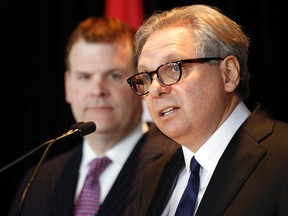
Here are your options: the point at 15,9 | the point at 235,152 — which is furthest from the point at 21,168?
the point at 235,152

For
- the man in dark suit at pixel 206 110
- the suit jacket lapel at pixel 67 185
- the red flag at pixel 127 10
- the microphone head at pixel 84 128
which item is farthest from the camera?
the red flag at pixel 127 10

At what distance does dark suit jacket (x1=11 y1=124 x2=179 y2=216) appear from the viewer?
98.9 inches

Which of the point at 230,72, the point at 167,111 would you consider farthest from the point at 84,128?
the point at 230,72

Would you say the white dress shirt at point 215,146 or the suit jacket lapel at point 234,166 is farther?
the white dress shirt at point 215,146

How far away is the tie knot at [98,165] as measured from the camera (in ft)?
8.93

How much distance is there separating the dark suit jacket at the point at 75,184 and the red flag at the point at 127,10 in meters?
0.81

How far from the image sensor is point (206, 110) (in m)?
1.90

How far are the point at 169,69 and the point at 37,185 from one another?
3.84 feet

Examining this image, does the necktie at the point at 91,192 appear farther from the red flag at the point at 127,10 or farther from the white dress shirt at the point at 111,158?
the red flag at the point at 127,10

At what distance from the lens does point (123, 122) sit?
2.82 m

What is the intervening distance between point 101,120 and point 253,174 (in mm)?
1204

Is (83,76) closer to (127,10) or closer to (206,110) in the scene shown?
(127,10)

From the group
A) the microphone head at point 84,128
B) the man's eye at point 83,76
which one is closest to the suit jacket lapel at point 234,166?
the microphone head at point 84,128

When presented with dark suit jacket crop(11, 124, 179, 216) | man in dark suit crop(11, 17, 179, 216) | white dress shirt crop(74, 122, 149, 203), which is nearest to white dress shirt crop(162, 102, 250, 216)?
dark suit jacket crop(11, 124, 179, 216)
